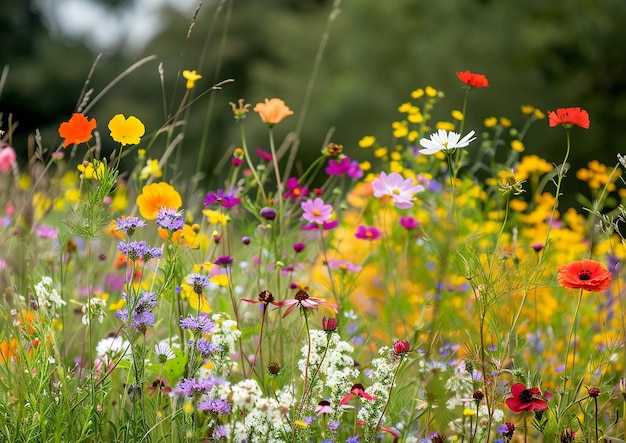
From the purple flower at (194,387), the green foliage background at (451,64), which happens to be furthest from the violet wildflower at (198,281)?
the green foliage background at (451,64)

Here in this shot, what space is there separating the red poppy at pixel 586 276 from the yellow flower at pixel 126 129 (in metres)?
0.94

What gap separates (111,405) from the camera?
198 centimetres

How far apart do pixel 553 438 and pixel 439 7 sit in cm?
885

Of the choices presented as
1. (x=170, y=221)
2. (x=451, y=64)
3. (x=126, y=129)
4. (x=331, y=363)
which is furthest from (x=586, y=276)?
(x=451, y=64)

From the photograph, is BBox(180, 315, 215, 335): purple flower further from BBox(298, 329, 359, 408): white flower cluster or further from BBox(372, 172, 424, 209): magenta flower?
BBox(372, 172, 424, 209): magenta flower

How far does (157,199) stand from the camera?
5.74ft

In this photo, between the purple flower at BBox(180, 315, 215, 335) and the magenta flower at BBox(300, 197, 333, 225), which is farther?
the magenta flower at BBox(300, 197, 333, 225)

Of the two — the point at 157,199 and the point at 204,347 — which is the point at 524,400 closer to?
the point at 204,347

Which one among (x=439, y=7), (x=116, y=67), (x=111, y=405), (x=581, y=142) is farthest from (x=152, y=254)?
(x=116, y=67)

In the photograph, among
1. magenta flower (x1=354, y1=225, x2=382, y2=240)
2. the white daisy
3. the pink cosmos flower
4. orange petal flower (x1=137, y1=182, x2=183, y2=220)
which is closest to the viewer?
the white daisy

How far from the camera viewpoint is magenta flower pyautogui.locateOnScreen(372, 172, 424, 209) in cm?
200

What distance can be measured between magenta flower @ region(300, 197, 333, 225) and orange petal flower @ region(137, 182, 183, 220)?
419 mm

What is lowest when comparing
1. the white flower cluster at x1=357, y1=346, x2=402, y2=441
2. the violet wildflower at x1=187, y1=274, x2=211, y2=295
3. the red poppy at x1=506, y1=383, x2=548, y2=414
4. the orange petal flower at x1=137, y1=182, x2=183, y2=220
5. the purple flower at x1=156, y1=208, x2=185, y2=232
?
the white flower cluster at x1=357, y1=346, x2=402, y2=441

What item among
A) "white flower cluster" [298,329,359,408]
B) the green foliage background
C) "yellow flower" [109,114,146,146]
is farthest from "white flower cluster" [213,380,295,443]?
the green foliage background
